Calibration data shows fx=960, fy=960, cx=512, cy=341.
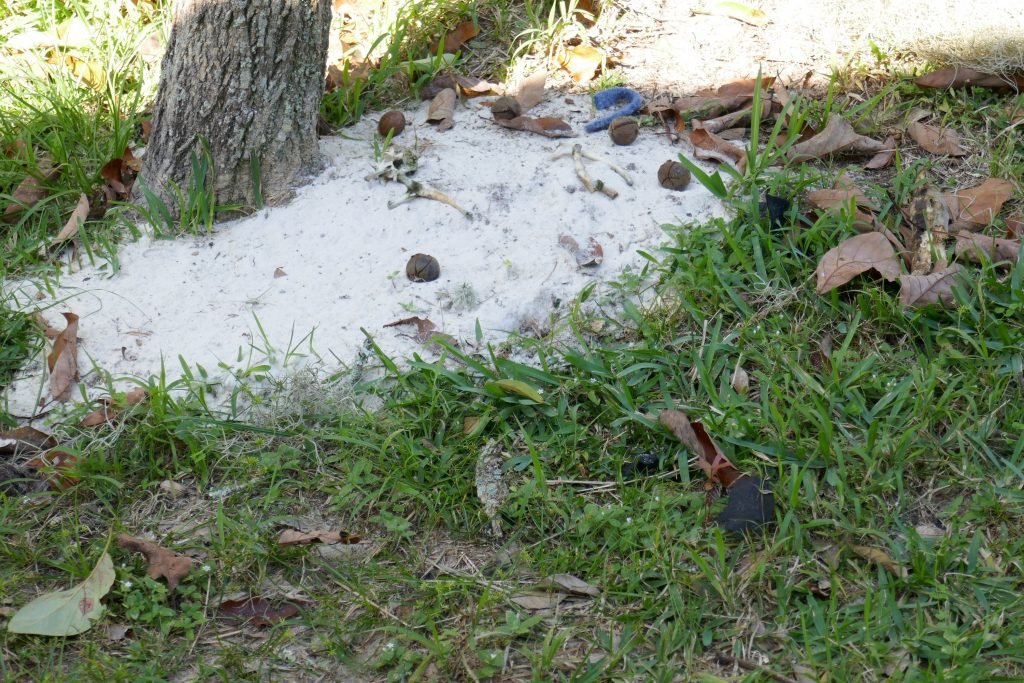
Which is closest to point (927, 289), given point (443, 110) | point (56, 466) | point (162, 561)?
point (443, 110)

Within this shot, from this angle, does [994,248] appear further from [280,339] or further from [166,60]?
[166,60]

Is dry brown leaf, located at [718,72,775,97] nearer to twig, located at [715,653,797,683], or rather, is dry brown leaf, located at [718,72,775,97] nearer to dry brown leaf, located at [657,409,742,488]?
dry brown leaf, located at [657,409,742,488]

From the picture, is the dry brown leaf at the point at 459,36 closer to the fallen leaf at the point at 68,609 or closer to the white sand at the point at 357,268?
the white sand at the point at 357,268

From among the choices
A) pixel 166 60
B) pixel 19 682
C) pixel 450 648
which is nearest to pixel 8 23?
pixel 166 60

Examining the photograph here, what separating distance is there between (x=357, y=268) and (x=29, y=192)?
4.22 ft

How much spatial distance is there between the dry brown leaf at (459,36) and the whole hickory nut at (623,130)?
967mm

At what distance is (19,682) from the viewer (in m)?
2.11

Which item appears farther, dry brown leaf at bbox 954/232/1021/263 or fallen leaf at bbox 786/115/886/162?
fallen leaf at bbox 786/115/886/162

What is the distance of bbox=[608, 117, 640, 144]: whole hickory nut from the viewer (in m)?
3.40

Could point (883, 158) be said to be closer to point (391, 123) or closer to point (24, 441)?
point (391, 123)

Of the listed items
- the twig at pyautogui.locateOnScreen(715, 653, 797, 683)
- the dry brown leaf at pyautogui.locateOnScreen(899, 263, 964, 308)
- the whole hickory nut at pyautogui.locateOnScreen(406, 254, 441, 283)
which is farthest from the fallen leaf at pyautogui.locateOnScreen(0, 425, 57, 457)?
the dry brown leaf at pyautogui.locateOnScreen(899, 263, 964, 308)

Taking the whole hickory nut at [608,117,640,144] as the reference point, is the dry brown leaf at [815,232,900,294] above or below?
below

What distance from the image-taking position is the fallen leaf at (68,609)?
7.14 ft

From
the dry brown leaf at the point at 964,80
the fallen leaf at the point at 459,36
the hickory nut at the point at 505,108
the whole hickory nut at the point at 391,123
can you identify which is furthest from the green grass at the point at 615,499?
the fallen leaf at the point at 459,36
